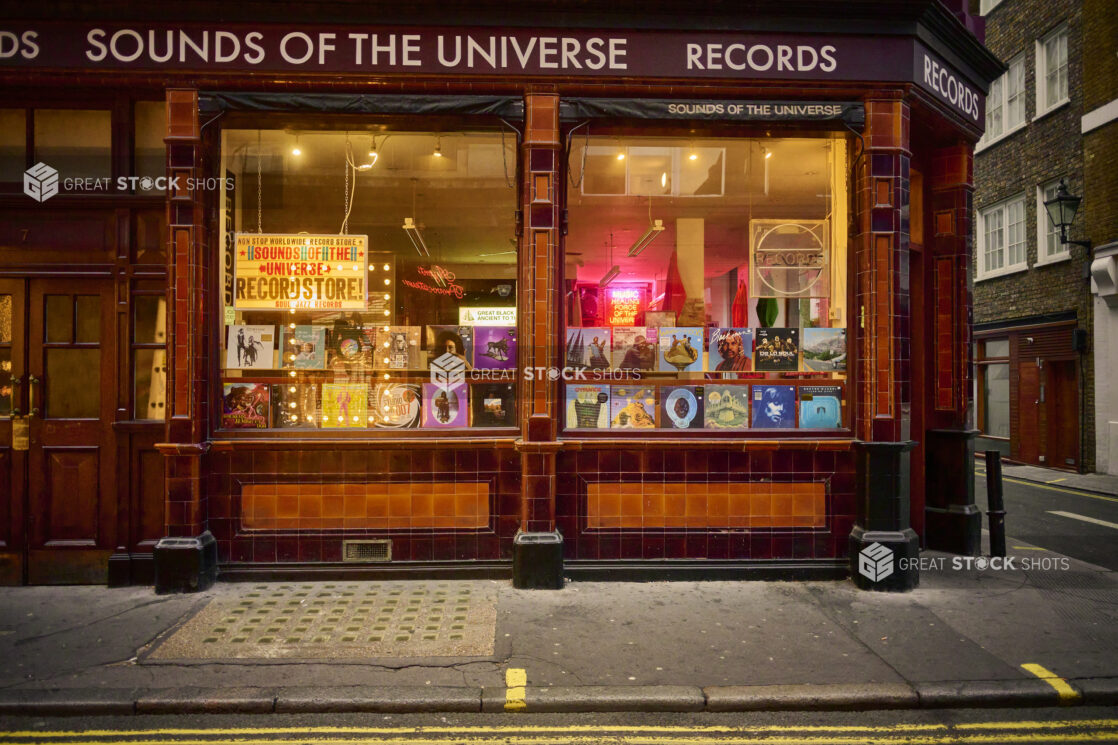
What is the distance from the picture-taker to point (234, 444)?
21.7 ft

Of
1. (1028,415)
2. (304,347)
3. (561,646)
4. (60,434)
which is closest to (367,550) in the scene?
(304,347)

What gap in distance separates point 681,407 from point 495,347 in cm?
196

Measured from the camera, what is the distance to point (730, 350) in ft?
23.2

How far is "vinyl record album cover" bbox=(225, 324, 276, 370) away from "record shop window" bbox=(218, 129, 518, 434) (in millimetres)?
11

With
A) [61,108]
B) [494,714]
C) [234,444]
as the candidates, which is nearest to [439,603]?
[494,714]

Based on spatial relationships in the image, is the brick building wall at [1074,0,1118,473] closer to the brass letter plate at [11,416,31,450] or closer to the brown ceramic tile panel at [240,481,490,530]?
the brown ceramic tile panel at [240,481,490,530]

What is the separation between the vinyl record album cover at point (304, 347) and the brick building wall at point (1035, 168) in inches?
632

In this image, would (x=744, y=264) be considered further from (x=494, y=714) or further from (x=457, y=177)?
(x=494, y=714)

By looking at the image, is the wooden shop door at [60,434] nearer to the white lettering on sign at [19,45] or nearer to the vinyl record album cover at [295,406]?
the vinyl record album cover at [295,406]

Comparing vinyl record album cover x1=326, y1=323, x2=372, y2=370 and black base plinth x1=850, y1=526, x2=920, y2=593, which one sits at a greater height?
vinyl record album cover x1=326, y1=323, x2=372, y2=370

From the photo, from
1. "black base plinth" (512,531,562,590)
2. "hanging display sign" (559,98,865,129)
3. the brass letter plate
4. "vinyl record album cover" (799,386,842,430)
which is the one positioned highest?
"hanging display sign" (559,98,865,129)

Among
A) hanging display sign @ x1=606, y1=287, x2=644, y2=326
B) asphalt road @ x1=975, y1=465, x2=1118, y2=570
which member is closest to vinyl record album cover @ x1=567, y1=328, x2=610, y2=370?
hanging display sign @ x1=606, y1=287, x2=644, y2=326

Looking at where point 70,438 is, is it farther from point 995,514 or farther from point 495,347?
point 995,514

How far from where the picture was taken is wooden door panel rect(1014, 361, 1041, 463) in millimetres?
16922
